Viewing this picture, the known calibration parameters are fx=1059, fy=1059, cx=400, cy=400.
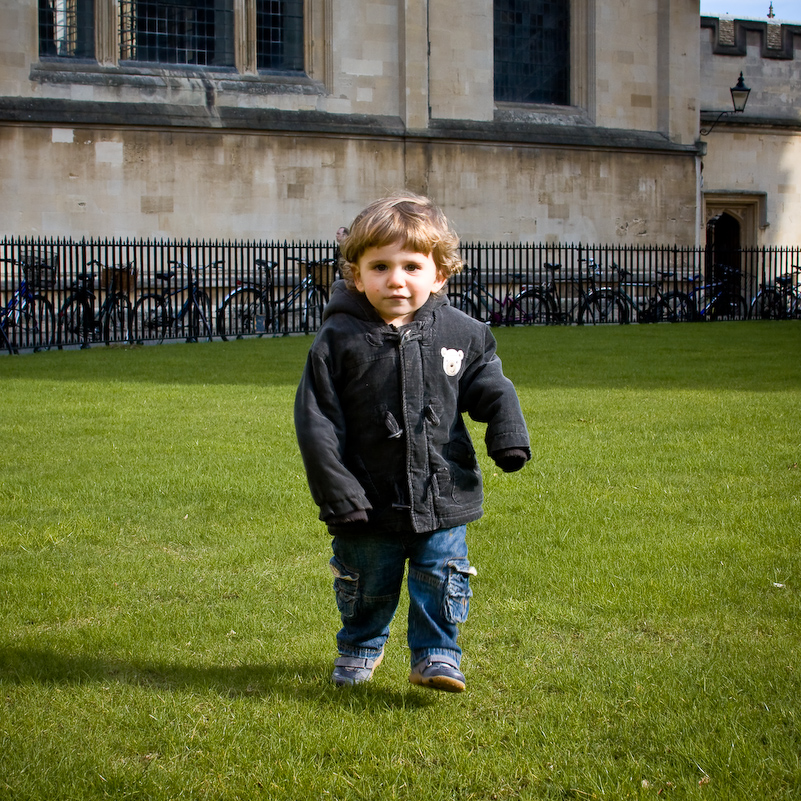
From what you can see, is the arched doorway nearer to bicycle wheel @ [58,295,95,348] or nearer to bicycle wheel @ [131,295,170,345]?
bicycle wheel @ [131,295,170,345]

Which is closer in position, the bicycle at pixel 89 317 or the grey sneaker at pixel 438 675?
the grey sneaker at pixel 438 675

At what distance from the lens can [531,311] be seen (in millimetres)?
20375

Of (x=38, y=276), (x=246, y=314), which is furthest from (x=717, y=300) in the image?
(x=38, y=276)

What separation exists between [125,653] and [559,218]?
19.9m

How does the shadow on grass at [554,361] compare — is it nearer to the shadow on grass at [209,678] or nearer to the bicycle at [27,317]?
the bicycle at [27,317]

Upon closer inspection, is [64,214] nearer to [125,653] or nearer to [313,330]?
[313,330]

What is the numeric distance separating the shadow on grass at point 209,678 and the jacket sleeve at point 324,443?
1.77 ft

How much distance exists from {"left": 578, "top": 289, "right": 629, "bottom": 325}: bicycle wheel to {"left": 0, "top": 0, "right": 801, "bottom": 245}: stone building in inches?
76.0

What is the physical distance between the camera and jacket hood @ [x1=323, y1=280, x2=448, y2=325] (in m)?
2.92

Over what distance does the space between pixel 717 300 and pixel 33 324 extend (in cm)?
1365

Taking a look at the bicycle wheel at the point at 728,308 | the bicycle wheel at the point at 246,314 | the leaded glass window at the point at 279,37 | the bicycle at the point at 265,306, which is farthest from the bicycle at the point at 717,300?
the leaded glass window at the point at 279,37

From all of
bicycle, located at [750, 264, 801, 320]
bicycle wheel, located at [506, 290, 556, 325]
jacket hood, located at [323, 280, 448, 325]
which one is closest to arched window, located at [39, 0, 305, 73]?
bicycle wheel, located at [506, 290, 556, 325]

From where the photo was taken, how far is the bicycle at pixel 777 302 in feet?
73.5

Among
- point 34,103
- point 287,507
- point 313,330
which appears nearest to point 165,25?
point 34,103
